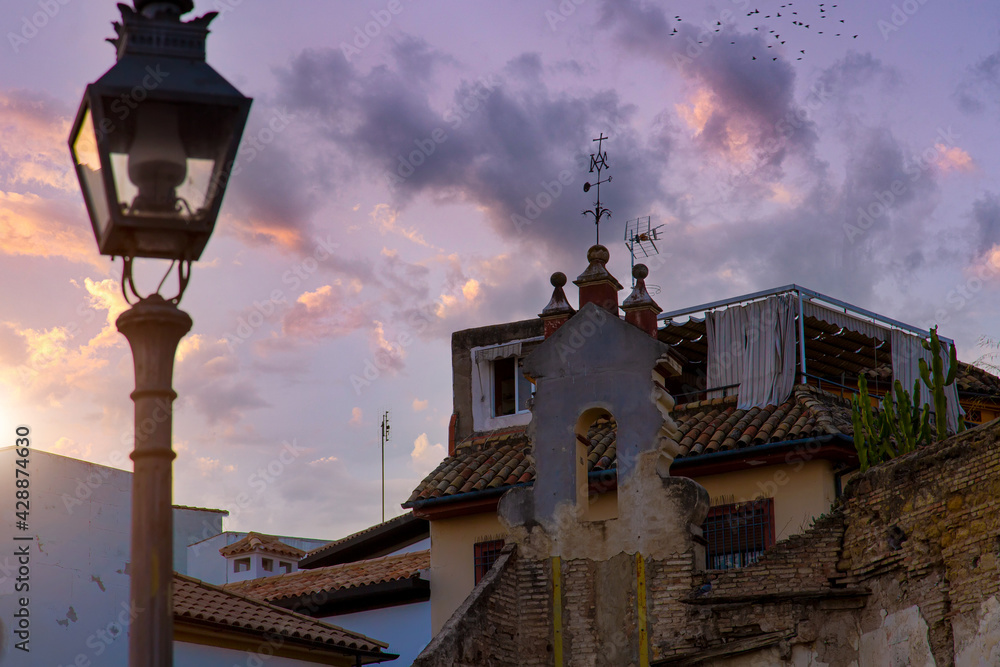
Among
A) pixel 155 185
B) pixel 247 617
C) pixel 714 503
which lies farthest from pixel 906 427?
pixel 155 185

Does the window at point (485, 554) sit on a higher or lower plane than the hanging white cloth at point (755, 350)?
lower

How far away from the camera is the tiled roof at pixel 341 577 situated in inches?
861

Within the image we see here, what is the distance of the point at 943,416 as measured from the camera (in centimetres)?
1404

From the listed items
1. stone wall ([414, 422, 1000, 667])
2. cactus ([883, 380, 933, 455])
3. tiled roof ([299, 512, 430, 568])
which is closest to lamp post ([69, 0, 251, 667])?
stone wall ([414, 422, 1000, 667])

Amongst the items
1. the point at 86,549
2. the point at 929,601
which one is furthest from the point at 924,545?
the point at 86,549

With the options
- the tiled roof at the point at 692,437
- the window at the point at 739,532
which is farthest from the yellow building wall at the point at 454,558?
the window at the point at 739,532

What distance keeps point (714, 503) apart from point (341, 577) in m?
8.04

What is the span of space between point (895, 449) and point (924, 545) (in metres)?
3.88

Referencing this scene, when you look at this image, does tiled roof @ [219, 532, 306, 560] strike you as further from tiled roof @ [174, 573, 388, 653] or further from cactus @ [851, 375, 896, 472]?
cactus @ [851, 375, 896, 472]

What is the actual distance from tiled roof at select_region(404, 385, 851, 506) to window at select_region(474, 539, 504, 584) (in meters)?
0.94

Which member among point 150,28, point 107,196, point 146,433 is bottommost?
point 146,433

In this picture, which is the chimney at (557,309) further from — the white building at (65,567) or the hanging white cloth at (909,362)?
the white building at (65,567)

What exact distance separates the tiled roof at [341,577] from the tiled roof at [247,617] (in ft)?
9.00

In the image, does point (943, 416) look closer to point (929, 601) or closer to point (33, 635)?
point (929, 601)
